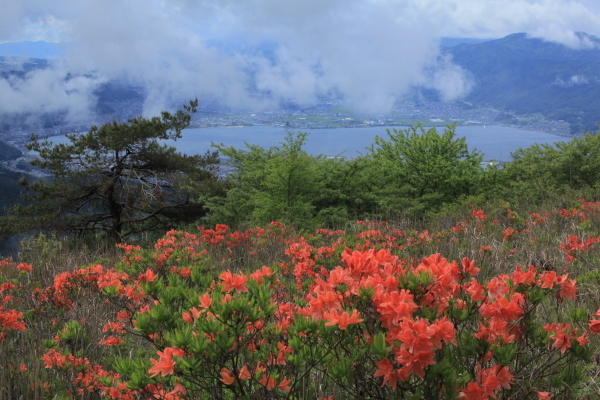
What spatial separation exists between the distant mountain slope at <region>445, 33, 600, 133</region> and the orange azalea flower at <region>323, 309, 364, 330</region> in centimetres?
9067

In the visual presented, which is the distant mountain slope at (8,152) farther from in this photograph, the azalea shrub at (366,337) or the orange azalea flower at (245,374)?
the orange azalea flower at (245,374)

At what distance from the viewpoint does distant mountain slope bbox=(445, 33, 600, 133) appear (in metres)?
109

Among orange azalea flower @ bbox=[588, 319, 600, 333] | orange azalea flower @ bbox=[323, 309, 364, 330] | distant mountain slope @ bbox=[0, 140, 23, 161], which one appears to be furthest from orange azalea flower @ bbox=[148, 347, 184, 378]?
distant mountain slope @ bbox=[0, 140, 23, 161]

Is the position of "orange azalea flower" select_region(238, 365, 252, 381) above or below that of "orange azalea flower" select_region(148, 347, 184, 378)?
below

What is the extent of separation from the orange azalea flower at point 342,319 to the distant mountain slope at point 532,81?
9067cm

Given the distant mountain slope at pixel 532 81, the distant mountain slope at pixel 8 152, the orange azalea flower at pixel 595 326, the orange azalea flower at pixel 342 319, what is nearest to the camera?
the orange azalea flower at pixel 342 319

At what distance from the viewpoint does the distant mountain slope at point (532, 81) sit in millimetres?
108938

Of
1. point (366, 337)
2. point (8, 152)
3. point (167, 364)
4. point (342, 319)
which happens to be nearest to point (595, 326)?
point (366, 337)

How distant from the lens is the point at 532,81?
134 m

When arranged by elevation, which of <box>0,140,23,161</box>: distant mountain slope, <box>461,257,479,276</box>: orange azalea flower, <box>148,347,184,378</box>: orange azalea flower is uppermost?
<box>461,257,479,276</box>: orange azalea flower

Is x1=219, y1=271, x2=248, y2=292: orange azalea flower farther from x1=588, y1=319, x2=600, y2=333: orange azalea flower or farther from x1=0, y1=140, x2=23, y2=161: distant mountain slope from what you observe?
x1=0, y1=140, x2=23, y2=161: distant mountain slope

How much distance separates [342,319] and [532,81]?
158m

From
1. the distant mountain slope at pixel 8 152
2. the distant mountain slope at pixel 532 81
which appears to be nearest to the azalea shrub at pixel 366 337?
the distant mountain slope at pixel 8 152

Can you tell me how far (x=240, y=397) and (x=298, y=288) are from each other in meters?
1.07
